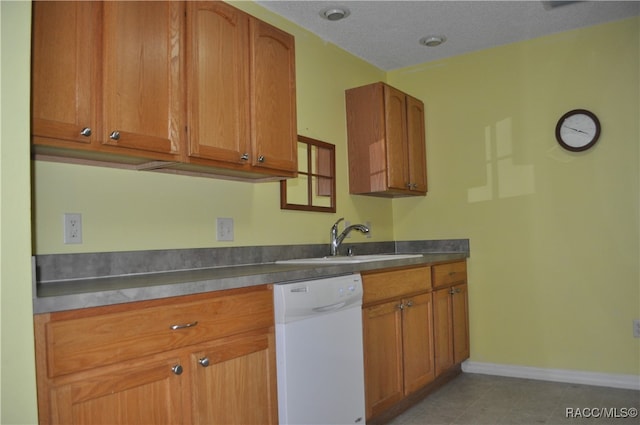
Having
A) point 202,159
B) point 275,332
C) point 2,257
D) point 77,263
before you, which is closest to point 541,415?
point 275,332

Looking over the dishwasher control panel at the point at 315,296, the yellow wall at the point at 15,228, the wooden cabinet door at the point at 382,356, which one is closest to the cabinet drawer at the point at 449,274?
the wooden cabinet door at the point at 382,356

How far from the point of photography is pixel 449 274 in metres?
3.48

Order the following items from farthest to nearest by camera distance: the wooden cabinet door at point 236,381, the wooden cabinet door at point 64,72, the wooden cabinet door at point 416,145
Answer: the wooden cabinet door at point 416,145
the wooden cabinet door at point 236,381
the wooden cabinet door at point 64,72

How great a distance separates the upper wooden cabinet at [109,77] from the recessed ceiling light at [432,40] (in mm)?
1975

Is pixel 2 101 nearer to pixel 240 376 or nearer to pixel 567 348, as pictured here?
pixel 240 376

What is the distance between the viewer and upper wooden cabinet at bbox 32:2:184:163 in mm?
1591

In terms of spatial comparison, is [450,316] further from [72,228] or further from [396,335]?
[72,228]

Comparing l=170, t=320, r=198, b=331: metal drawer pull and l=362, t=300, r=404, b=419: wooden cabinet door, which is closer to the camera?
l=170, t=320, r=198, b=331: metal drawer pull

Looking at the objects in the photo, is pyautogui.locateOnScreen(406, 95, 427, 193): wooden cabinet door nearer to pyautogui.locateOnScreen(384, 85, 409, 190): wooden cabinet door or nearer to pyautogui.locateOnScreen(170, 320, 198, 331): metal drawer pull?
pyautogui.locateOnScreen(384, 85, 409, 190): wooden cabinet door

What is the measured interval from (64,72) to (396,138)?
238cm

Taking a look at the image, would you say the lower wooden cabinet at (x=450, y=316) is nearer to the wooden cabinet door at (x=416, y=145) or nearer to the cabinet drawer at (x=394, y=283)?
the cabinet drawer at (x=394, y=283)

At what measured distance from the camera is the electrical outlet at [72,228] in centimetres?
192

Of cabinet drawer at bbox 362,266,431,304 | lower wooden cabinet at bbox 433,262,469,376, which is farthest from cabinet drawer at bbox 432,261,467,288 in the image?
cabinet drawer at bbox 362,266,431,304

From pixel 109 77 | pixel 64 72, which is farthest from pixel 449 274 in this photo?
pixel 64 72
